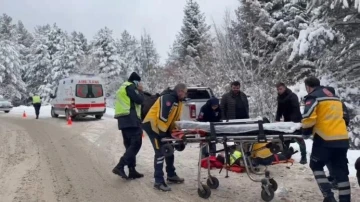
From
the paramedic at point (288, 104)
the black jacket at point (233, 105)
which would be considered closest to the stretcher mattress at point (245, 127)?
the paramedic at point (288, 104)

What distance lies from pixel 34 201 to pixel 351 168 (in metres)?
5.76

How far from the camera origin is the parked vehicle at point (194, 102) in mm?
12281

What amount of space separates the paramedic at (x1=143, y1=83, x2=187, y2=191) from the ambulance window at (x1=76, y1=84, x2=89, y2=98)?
48.1 feet

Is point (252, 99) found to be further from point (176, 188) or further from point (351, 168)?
point (176, 188)

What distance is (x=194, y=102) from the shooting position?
12516 millimetres

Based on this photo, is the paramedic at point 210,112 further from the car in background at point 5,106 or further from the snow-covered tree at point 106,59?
the snow-covered tree at point 106,59

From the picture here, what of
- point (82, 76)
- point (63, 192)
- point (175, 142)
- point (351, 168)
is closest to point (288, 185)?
point (351, 168)

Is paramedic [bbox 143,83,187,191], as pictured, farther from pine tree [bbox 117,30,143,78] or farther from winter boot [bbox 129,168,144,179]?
pine tree [bbox 117,30,143,78]

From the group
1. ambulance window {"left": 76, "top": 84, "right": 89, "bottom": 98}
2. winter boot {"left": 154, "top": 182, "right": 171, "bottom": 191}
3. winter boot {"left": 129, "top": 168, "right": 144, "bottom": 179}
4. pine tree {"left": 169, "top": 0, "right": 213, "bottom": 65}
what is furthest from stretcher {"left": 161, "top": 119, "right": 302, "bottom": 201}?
pine tree {"left": 169, "top": 0, "right": 213, "bottom": 65}

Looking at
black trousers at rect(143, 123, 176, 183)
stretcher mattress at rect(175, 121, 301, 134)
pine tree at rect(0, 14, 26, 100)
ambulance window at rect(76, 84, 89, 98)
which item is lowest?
black trousers at rect(143, 123, 176, 183)

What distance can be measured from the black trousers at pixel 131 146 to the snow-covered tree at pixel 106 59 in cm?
4845

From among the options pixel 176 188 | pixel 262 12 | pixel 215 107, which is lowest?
pixel 176 188

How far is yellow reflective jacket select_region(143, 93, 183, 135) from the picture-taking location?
671 centimetres

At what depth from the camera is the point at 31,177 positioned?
7.79m
